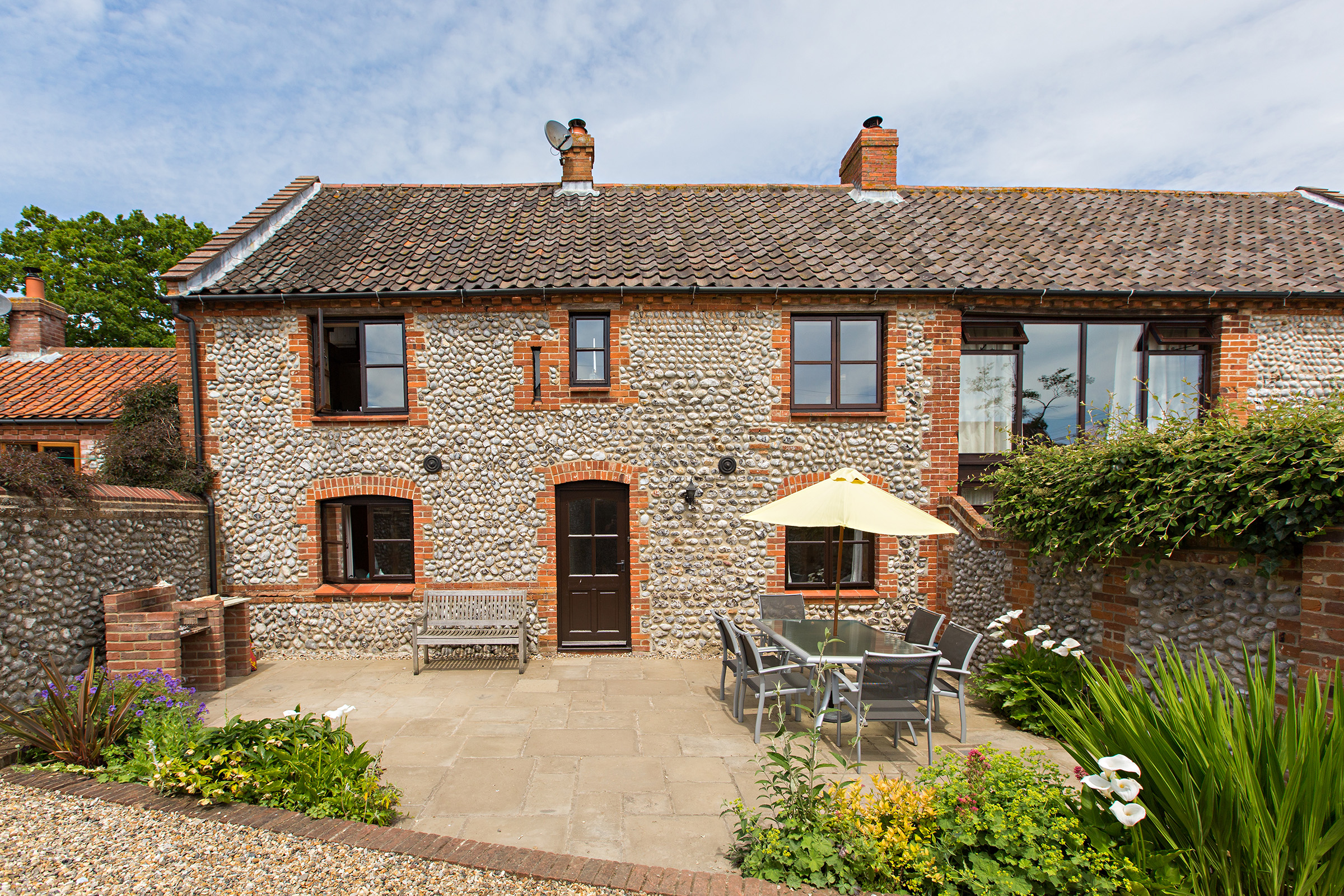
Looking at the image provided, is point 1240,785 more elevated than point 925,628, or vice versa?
point 1240,785

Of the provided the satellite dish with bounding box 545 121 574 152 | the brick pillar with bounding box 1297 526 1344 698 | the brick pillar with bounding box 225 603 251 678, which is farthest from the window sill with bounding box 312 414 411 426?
the brick pillar with bounding box 1297 526 1344 698

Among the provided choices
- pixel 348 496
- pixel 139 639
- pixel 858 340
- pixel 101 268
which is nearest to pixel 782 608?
pixel 858 340

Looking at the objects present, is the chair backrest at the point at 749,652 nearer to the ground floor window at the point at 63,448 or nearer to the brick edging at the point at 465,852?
the brick edging at the point at 465,852

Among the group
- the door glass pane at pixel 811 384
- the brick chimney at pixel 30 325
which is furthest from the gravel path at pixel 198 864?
the brick chimney at pixel 30 325

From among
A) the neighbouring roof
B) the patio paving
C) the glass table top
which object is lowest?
the patio paving

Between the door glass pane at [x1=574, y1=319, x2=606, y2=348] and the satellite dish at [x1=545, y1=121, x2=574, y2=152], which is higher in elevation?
the satellite dish at [x1=545, y1=121, x2=574, y2=152]

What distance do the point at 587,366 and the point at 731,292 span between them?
2.23 m

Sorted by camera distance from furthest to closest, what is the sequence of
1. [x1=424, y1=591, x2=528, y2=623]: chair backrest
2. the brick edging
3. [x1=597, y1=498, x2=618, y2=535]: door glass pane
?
[x1=597, y1=498, x2=618, y2=535]: door glass pane
[x1=424, y1=591, x2=528, y2=623]: chair backrest
the brick edging

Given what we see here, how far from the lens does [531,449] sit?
307 inches

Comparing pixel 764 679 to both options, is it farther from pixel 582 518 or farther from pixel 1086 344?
pixel 1086 344

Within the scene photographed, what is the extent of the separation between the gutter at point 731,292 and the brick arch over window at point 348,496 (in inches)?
99.1

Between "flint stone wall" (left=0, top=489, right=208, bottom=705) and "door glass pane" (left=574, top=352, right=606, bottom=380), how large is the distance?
17.5 ft

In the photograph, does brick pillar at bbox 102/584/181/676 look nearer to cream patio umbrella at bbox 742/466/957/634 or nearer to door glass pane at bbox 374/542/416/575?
door glass pane at bbox 374/542/416/575

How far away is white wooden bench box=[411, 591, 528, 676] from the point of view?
7172 millimetres
